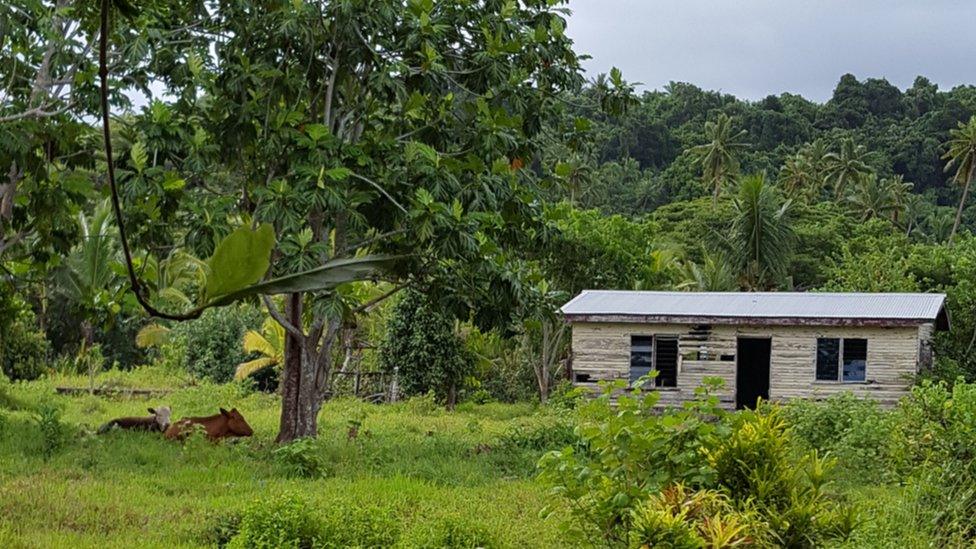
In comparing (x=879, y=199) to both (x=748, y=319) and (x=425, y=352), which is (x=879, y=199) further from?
(x=425, y=352)

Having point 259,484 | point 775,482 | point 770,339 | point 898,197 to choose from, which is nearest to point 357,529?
point 775,482

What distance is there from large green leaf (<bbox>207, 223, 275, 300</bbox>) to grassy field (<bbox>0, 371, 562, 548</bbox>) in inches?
237

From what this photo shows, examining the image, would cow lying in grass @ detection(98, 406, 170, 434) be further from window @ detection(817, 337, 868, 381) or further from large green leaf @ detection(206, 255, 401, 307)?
large green leaf @ detection(206, 255, 401, 307)

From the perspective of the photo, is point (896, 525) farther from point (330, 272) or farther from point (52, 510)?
point (330, 272)

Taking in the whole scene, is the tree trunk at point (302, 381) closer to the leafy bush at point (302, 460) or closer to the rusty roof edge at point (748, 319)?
the leafy bush at point (302, 460)

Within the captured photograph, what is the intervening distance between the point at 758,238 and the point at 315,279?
2776cm

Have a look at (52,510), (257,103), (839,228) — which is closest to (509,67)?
(257,103)

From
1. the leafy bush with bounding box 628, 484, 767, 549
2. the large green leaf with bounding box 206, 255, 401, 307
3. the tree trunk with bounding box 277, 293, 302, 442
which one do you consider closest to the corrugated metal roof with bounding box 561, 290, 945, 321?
the tree trunk with bounding box 277, 293, 302, 442

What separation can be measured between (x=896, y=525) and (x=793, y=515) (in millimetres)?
810

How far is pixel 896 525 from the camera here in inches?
255

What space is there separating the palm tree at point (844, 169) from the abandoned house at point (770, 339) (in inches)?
953

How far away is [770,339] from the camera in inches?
755

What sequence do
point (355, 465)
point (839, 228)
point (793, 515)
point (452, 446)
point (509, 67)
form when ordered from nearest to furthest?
1. point (793, 515)
2. point (355, 465)
3. point (509, 67)
4. point (452, 446)
5. point (839, 228)

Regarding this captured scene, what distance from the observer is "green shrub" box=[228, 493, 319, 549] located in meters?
6.46
